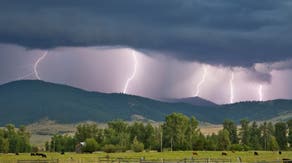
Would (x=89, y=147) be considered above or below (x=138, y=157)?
above

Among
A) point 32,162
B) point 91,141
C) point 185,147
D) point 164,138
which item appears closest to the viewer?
point 32,162

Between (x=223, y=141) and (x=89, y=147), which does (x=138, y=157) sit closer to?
(x=89, y=147)

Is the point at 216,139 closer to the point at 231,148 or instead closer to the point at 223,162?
the point at 231,148

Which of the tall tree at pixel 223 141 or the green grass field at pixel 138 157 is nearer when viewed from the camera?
the green grass field at pixel 138 157

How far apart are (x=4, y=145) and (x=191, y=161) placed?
106 metres

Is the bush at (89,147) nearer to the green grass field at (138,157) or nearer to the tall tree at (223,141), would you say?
the green grass field at (138,157)

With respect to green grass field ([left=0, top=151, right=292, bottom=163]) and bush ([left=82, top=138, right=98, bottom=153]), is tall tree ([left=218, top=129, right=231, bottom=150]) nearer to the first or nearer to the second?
bush ([left=82, top=138, right=98, bottom=153])

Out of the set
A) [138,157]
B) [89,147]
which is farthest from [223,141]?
[138,157]

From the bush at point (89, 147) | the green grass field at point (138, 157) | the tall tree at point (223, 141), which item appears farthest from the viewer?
the tall tree at point (223, 141)

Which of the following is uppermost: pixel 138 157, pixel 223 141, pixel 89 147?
pixel 223 141

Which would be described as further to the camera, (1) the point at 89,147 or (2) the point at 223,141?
(2) the point at 223,141

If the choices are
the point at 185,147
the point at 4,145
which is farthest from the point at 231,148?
the point at 4,145

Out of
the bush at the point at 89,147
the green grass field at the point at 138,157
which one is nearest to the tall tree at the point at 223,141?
the bush at the point at 89,147

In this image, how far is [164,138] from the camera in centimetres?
19588
